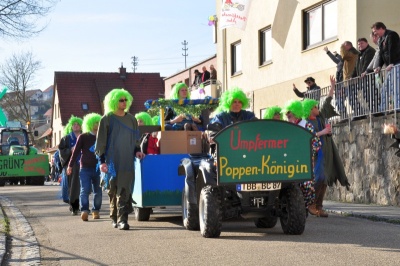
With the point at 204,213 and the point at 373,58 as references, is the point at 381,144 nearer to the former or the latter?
the point at 373,58

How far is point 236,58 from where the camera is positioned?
30594 millimetres

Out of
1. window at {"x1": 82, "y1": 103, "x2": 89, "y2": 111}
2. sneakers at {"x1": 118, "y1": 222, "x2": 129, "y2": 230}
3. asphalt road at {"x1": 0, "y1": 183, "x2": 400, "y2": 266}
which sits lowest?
asphalt road at {"x1": 0, "y1": 183, "x2": 400, "y2": 266}

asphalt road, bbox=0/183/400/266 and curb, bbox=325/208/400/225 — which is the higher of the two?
curb, bbox=325/208/400/225

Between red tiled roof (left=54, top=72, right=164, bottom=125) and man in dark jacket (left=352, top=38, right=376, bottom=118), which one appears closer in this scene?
man in dark jacket (left=352, top=38, right=376, bottom=118)

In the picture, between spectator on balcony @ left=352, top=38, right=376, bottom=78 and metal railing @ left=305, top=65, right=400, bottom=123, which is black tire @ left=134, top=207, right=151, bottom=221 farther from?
spectator on balcony @ left=352, top=38, right=376, bottom=78

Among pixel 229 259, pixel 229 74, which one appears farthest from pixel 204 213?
pixel 229 74

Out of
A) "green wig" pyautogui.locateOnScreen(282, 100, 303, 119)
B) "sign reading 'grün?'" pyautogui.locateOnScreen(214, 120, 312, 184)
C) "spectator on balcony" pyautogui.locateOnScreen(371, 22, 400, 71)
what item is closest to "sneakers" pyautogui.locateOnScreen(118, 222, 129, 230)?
"sign reading 'grün?'" pyautogui.locateOnScreen(214, 120, 312, 184)

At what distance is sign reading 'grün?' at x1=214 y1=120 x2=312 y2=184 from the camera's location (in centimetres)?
929

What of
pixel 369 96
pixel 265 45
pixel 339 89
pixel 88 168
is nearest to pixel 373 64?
pixel 369 96

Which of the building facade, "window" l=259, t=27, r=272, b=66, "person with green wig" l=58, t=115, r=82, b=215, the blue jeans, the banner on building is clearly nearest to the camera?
the blue jeans

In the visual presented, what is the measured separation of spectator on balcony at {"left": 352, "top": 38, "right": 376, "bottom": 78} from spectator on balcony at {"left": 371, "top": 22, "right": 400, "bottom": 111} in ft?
2.27

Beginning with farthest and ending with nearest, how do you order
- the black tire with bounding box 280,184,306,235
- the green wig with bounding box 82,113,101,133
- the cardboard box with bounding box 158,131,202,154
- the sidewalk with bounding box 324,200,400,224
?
the green wig with bounding box 82,113,101,133
the sidewalk with bounding box 324,200,400,224
the cardboard box with bounding box 158,131,202,154
the black tire with bounding box 280,184,306,235

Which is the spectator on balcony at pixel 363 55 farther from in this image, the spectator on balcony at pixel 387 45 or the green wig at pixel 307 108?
the green wig at pixel 307 108

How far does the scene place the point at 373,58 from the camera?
15.5m
